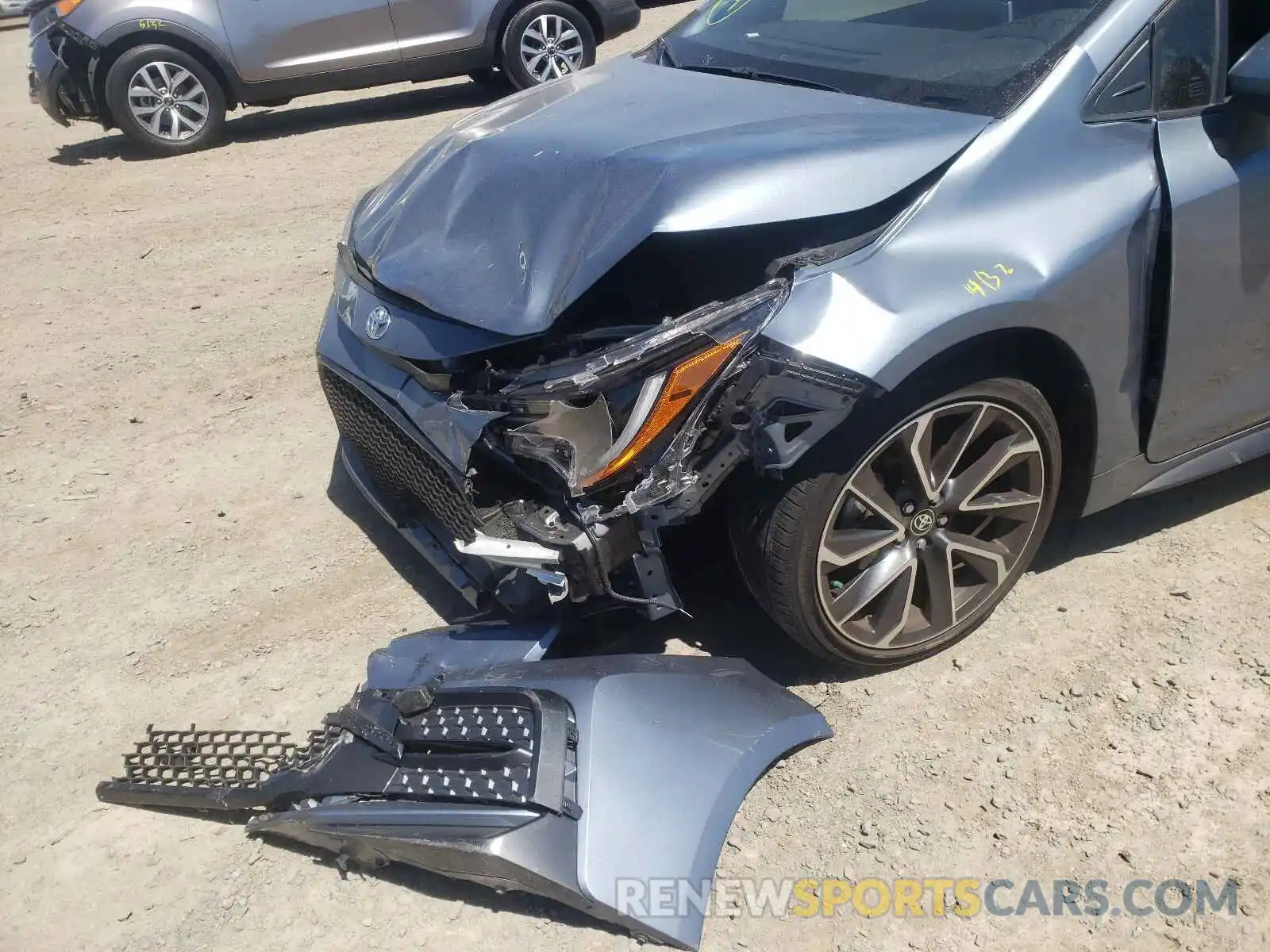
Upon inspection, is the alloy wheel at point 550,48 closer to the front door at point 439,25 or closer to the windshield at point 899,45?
the front door at point 439,25

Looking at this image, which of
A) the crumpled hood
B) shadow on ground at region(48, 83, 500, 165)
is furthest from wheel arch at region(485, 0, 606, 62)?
the crumpled hood

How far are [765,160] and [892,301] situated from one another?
49cm

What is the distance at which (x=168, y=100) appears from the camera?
8.03 meters

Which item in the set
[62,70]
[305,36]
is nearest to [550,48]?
[305,36]

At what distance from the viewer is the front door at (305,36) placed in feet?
26.1

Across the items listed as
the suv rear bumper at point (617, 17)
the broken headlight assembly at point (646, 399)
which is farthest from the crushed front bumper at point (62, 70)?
the broken headlight assembly at point (646, 399)

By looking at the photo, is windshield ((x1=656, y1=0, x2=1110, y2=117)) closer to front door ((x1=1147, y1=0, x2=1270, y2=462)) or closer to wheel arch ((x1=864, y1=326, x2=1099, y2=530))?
front door ((x1=1147, y1=0, x2=1270, y2=462))

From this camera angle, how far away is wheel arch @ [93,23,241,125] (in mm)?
7797

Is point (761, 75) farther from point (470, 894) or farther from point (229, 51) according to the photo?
point (229, 51)

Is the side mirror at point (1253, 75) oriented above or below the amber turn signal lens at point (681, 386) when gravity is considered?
above

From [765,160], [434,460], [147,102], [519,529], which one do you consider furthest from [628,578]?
[147,102]

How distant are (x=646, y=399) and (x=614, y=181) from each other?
663 millimetres

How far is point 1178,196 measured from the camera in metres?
2.61

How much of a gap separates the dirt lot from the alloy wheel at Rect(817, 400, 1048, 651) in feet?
0.68
